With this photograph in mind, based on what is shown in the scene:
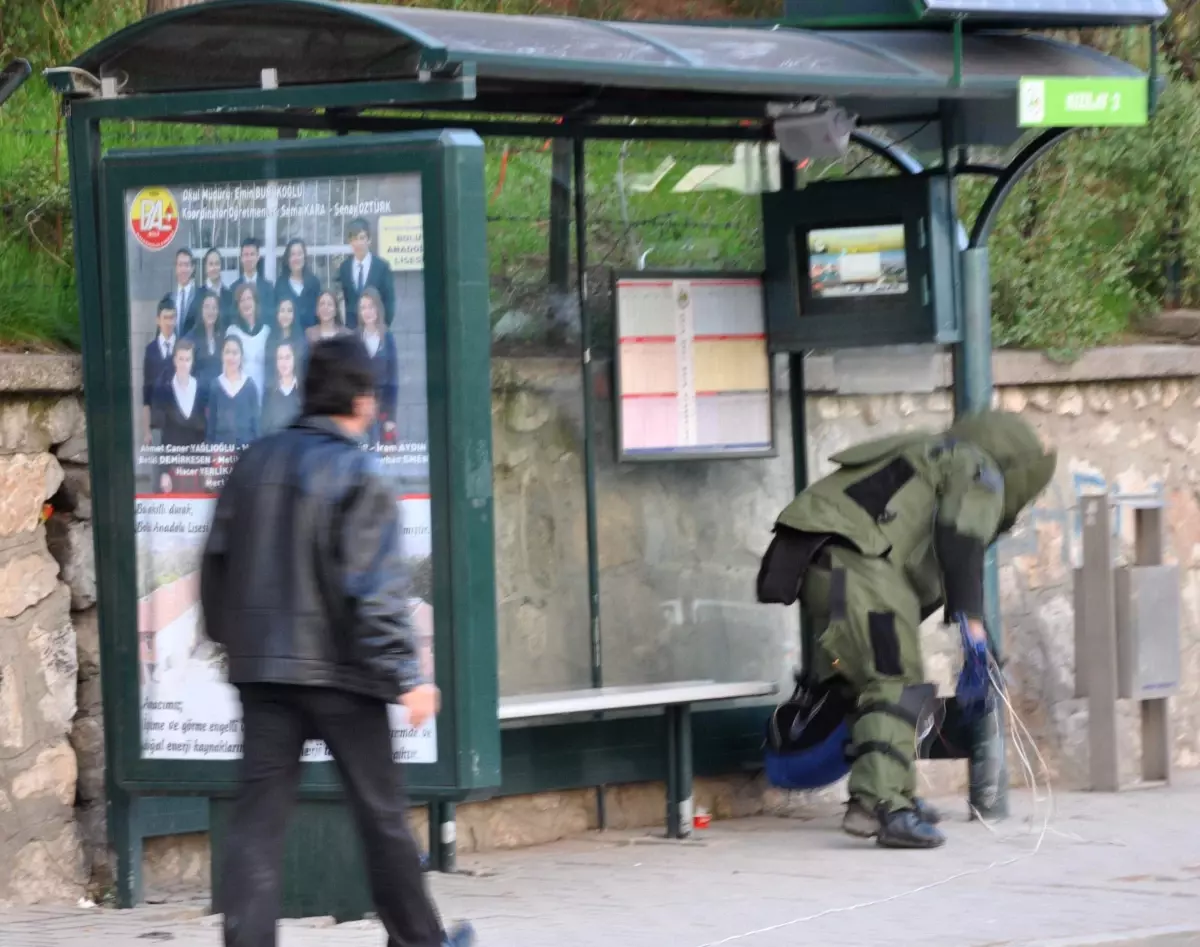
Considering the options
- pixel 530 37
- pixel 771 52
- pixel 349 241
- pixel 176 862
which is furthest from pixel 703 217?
pixel 176 862

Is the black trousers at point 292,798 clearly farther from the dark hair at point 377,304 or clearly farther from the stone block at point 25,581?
the stone block at point 25,581

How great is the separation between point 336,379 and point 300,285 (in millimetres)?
1332

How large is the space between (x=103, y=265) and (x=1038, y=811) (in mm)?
4319

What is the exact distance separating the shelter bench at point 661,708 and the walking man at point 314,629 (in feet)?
7.63

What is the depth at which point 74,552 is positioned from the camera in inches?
283

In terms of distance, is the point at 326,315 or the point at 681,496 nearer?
the point at 326,315

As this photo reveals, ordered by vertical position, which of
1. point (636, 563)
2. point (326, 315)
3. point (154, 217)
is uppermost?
point (154, 217)

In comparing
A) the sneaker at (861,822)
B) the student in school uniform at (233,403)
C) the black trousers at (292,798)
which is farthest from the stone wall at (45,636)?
the sneaker at (861,822)

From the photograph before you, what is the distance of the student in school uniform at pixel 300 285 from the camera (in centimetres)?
652

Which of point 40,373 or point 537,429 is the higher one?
point 40,373

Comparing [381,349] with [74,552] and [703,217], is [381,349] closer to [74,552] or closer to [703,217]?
[74,552]

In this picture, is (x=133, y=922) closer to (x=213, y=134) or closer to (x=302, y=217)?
(x=302, y=217)

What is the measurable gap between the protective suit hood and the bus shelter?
57 centimetres

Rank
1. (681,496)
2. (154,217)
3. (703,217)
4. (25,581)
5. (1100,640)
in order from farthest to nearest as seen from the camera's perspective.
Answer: (1100,640) → (703,217) → (681,496) → (25,581) → (154,217)
